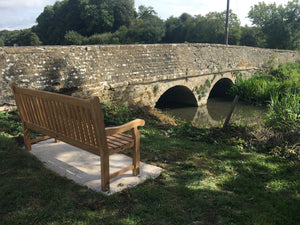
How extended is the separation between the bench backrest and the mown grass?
474 mm

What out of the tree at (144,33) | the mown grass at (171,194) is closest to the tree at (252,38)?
the tree at (144,33)

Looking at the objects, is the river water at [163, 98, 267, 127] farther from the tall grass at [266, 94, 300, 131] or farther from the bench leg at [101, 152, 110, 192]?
the bench leg at [101, 152, 110, 192]

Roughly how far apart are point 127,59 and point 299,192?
647 centimetres

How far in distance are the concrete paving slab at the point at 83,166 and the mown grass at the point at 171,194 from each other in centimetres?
12

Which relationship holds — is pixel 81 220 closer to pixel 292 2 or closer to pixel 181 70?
pixel 181 70

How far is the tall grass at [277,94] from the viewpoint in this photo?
21.4ft

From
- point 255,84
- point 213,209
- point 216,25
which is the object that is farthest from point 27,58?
point 216,25

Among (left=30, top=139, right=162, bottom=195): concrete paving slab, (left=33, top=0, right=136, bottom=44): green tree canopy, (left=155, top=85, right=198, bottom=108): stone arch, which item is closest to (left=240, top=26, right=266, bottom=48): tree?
(left=33, top=0, right=136, bottom=44): green tree canopy

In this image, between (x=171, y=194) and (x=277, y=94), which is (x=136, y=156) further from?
(x=277, y=94)

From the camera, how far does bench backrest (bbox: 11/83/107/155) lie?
2891 mm

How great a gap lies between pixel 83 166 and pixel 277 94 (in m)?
8.97

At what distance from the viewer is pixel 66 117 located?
10.9 feet

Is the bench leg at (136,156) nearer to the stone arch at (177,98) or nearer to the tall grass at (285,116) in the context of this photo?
the tall grass at (285,116)

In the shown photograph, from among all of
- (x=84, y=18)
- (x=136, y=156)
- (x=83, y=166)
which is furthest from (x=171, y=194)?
(x=84, y=18)
